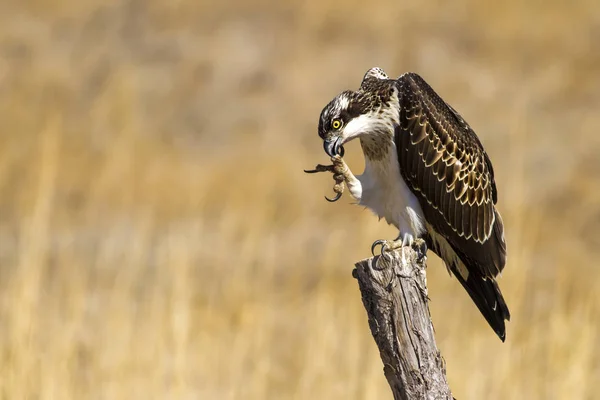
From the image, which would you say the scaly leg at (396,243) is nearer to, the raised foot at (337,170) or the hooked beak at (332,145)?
the raised foot at (337,170)

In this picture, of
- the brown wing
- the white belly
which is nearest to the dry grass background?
the brown wing

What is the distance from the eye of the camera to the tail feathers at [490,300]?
19.1 feet

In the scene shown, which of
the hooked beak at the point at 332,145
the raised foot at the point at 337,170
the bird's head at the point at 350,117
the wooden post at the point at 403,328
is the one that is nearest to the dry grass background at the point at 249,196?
the raised foot at the point at 337,170

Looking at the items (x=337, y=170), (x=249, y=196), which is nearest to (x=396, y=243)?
(x=337, y=170)

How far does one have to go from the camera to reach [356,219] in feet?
43.9

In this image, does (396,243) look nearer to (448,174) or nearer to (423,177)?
(423,177)

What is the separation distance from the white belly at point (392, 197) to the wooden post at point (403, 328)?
1.21 m

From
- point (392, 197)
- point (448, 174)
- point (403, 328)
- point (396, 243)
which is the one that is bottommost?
point (403, 328)

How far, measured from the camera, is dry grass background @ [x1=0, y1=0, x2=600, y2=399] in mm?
7086

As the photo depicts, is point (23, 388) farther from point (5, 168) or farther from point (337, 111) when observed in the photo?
point (5, 168)

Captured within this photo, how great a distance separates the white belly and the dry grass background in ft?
3.78

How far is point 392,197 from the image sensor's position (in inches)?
240

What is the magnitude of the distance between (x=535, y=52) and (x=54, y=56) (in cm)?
713

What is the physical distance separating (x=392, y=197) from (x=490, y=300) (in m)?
0.72
